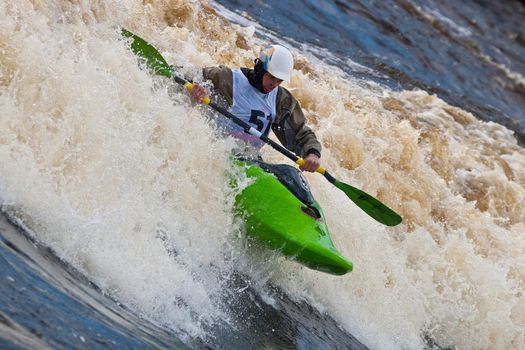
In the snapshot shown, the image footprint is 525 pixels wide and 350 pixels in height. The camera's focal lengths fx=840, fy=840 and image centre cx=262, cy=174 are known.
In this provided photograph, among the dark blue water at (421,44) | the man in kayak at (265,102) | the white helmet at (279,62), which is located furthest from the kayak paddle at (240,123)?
the dark blue water at (421,44)

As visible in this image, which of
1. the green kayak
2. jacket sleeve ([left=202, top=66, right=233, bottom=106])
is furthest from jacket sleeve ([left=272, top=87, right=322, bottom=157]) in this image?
the green kayak

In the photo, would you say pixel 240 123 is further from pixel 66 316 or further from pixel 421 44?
pixel 421 44

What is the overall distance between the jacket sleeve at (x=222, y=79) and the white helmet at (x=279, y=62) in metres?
0.40

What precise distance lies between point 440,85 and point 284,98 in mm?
8132

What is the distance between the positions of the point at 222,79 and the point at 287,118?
Answer: 2.02ft

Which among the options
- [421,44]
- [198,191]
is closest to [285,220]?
[198,191]

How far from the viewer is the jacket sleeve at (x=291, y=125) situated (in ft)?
21.1

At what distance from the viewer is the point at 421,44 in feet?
51.6

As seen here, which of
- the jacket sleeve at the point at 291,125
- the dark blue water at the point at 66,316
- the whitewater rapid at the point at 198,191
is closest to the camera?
the dark blue water at the point at 66,316

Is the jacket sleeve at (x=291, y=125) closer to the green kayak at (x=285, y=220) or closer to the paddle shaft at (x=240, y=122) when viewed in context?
the paddle shaft at (x=240, y=122)

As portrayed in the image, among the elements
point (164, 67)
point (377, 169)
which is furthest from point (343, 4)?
point (164, 67)

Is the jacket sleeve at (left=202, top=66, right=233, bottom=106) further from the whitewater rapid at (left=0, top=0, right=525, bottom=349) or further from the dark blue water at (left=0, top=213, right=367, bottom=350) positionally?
the dark blue water at (left=0, top=213, right=367, bottom=350)

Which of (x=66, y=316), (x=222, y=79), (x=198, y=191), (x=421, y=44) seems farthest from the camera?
(x=421, y=44)

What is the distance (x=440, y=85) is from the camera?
14.0 meters
